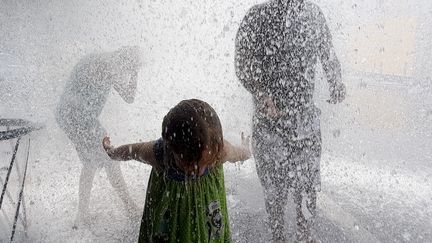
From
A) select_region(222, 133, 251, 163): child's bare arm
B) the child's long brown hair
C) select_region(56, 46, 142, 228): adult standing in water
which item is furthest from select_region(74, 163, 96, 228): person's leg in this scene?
the child's long brown hair

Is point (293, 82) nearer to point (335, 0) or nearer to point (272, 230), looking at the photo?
point (272, 230)

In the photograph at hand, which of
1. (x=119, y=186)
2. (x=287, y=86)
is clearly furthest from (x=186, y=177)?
(x=119, y=186)

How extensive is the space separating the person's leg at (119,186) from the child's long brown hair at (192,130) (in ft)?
5.86

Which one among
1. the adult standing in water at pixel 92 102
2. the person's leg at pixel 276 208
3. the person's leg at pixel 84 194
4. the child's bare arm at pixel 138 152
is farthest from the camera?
the person's leg at pixel 84 194

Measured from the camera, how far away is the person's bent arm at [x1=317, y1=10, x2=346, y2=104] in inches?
91.7

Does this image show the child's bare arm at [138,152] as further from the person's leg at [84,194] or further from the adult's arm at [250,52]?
the person's leg at [84,194]

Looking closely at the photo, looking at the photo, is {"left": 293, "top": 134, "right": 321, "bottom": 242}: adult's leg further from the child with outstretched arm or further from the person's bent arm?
the child with outstretched arm

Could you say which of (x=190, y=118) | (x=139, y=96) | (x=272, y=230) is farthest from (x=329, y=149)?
(x=190, y=118)

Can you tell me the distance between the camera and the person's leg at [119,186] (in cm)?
317

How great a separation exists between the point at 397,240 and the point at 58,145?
11.8 feet

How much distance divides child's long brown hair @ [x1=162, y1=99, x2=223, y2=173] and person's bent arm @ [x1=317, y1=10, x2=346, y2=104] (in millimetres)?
1094

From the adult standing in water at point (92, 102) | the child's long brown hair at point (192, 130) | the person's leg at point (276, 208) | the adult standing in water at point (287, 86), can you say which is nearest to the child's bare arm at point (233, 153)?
the child's long brown hair at point (192, 130)

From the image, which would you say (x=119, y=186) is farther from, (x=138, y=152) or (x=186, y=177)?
(x=186, y=177)

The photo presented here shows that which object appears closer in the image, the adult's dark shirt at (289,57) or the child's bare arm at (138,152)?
the child's bare arm at (138,152)
